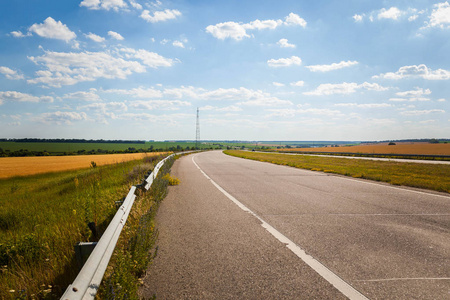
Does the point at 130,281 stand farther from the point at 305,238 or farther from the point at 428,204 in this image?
the point at 428,204

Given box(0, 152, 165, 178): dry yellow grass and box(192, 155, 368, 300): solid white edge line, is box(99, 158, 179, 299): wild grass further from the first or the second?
box(0, 152, 165, 178): dry yellow grass

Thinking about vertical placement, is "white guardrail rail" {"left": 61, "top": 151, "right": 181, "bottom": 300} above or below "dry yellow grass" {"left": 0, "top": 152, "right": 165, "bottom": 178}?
above

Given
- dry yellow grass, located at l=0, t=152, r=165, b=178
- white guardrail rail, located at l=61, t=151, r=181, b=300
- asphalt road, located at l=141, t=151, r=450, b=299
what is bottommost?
dry yellow grass, located at l=0, t=152, r=165, b=178

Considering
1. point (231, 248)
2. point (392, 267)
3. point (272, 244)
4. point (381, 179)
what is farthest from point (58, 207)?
point (381, 179)

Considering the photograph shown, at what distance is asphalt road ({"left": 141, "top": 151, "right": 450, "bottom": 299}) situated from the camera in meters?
2.83

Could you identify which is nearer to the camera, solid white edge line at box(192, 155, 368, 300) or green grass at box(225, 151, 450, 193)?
solid white edge line at box(192, 155, 368, 300)

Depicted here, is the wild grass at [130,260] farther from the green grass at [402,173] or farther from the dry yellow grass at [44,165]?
the dry yellow grass at [44,165]

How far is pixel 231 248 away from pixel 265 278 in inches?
39.8

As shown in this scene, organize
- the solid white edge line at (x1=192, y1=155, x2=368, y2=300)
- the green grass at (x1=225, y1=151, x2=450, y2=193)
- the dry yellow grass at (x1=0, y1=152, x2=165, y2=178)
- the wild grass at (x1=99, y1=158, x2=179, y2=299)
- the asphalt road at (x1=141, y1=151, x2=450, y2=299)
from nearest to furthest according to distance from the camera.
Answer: the wild grass at (x1=99, y1=158, x2=179, y2=299), the solid white edge line at (x1=192, y1=155, x2=368, y2=300), the asphalt road at (x1=141, y1=151, x2=450, y2=299), the green grass at (x1=225, y1=151, x2=450, y2=193), the dry yellow grass at (x1=0, y1=152, x2=165, y2=178)

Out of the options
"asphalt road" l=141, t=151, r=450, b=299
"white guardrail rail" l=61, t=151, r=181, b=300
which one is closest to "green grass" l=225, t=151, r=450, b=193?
"asphalt road" l=141, t=151, r=450, b=299

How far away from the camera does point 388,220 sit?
Answer: 554cm

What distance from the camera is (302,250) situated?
3877mm

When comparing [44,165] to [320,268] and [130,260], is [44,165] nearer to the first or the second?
[130,260]

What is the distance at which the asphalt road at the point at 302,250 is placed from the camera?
2834mm
